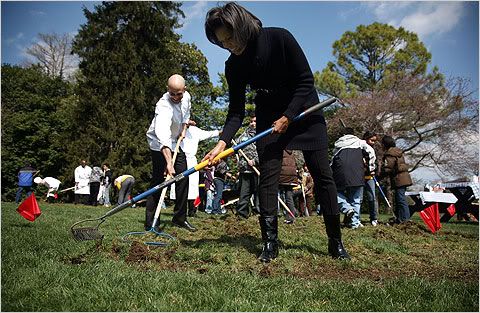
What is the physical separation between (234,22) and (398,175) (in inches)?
208

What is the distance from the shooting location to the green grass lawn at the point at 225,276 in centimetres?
193

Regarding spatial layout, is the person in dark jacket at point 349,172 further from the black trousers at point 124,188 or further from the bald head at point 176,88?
the black trousers at point 124,188

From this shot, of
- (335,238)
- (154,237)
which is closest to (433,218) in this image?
(335,238)

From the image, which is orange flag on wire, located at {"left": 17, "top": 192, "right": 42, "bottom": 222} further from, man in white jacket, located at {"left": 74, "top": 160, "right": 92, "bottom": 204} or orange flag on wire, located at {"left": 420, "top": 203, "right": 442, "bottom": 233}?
man in white jacket, located at {"left": 74, "top": 160, "right": 92, "bottom": 204}

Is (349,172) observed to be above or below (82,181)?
below

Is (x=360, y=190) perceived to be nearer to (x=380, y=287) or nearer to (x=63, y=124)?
(x=380, y=287)

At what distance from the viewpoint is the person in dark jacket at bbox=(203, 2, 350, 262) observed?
294cm

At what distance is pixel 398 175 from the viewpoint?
693 centimetres

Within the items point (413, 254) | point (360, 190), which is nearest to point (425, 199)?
point (360, 190)

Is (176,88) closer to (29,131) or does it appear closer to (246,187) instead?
(246,187)

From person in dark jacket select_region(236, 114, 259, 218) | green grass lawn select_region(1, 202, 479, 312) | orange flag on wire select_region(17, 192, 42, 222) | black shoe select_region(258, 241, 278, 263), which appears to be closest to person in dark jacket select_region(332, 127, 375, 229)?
person in dark jacket select_region(236, 114, 259, 218)

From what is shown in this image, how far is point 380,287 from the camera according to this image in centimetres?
224

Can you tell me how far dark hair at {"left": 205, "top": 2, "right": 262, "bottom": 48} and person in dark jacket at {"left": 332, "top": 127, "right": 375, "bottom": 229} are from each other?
12.3ft

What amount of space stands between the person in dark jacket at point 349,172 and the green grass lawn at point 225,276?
2.07 m
